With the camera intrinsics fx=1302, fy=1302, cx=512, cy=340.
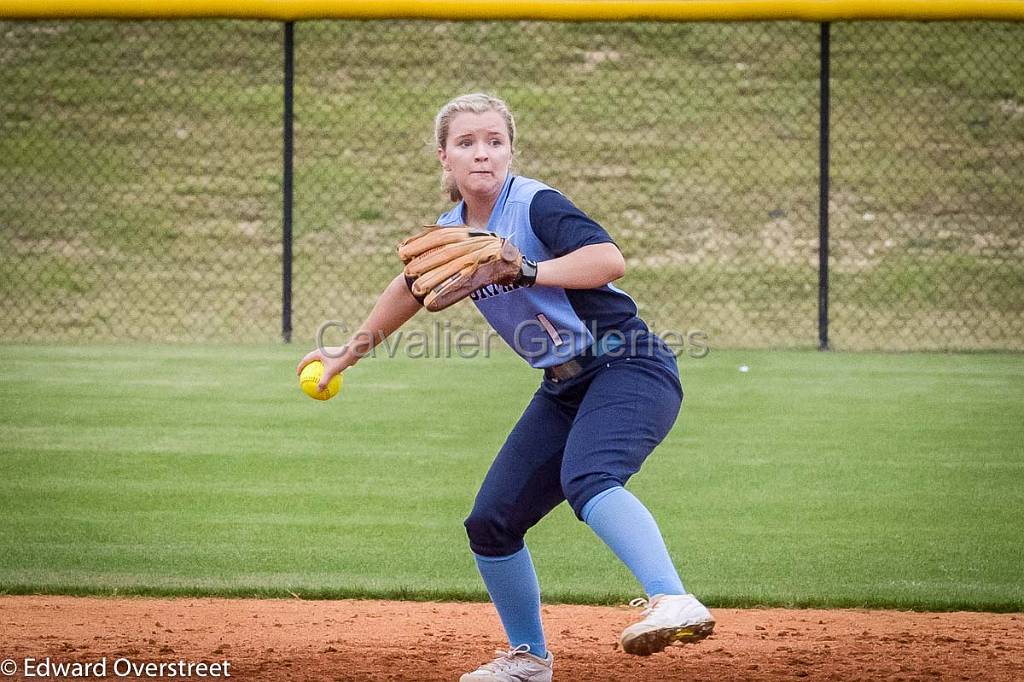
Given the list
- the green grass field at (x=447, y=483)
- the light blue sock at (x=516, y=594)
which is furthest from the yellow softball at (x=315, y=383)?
the green grass field at (x=447, y=483)

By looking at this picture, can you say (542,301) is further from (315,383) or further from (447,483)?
(447,483)

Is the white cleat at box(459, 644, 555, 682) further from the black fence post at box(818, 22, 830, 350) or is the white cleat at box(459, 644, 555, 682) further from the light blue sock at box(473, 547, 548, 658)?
the black fence post at box(818, 22, 830, 350)

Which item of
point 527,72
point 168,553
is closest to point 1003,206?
point 527,72

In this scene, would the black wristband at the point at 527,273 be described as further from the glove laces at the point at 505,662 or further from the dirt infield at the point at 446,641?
the dirt infield at the point at 446,641

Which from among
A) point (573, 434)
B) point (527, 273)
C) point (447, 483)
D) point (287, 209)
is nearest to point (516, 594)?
point (573, 434)

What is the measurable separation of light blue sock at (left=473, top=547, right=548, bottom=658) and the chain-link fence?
7482 millimetres

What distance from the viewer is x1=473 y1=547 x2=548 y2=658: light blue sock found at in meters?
3.57

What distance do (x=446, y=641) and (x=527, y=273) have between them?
5.16 ft

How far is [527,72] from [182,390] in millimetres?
8867

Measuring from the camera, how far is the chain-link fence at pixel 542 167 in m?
12.4

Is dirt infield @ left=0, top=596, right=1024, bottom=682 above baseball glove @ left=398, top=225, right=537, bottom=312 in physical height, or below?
below

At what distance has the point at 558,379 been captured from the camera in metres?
3.48

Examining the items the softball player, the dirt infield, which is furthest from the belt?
the dirt infield

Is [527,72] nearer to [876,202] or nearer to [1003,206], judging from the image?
[876,202]
